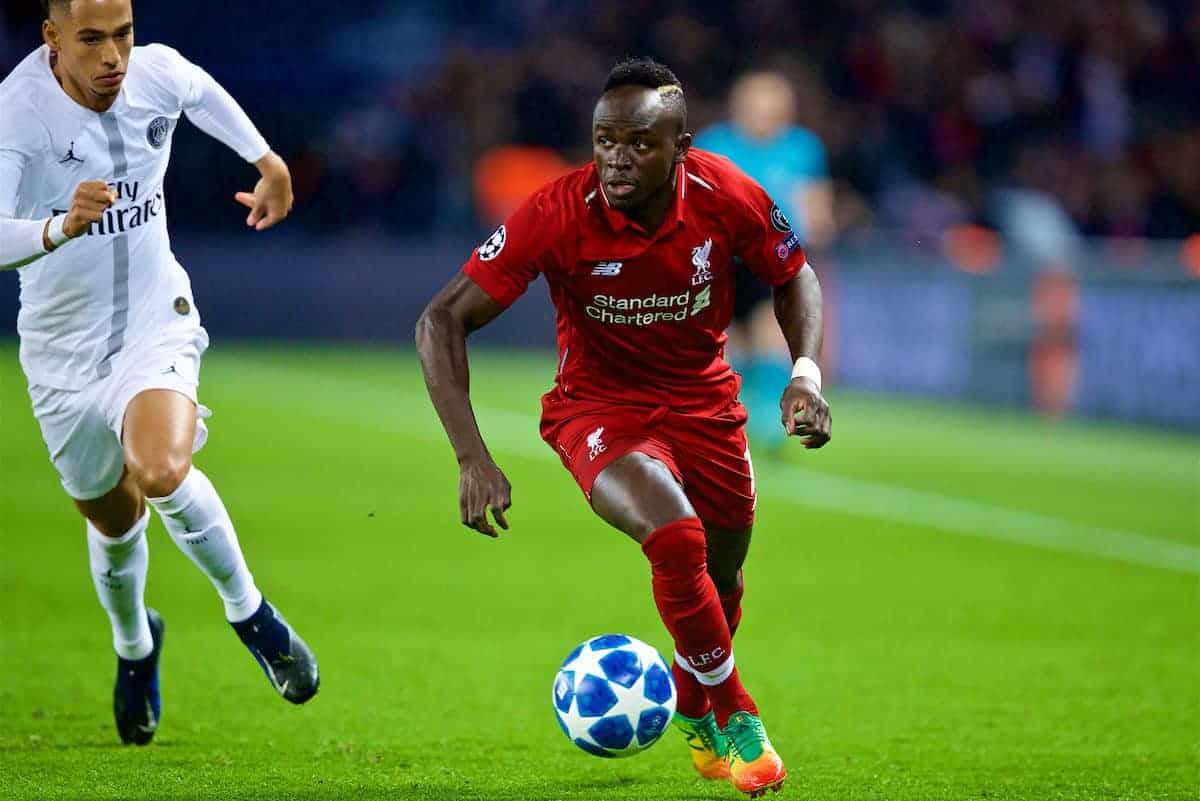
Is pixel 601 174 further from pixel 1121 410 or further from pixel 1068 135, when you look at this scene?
pixel 1068 135

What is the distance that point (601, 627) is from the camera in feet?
25.4

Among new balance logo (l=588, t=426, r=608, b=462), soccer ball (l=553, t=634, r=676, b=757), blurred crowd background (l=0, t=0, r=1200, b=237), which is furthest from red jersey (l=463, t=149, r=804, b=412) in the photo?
blurred crowd background (l=0, t=0, r=1200, b=237)

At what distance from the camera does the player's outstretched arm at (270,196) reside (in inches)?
229

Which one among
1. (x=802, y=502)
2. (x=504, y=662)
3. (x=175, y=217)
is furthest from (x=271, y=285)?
(x=504, y=662)

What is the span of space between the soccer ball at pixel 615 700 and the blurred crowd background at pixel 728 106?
1300 centimetres

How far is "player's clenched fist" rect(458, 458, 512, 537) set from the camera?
4.74 m

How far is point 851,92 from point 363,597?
14.4 meters

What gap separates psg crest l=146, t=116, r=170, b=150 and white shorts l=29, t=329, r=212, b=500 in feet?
1.99

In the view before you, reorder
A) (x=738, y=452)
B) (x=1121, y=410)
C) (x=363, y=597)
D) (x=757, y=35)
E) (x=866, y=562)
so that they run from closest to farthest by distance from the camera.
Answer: (x=738, y=452)
(x=363, y=597)
(x=866, y=562)
(x=1121, y=410)
(x=757, y=35)

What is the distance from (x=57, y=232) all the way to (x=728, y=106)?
54.6 ft

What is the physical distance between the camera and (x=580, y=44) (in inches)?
873

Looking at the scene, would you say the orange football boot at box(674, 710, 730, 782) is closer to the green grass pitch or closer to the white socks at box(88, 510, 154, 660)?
the green grass pitch

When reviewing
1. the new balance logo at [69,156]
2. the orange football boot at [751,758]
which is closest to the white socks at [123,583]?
the new balance logo at [69,156]

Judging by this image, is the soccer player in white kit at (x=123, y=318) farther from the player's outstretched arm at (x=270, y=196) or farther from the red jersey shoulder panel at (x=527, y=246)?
the red jersey shoulder panel at (x=527, y=246)
